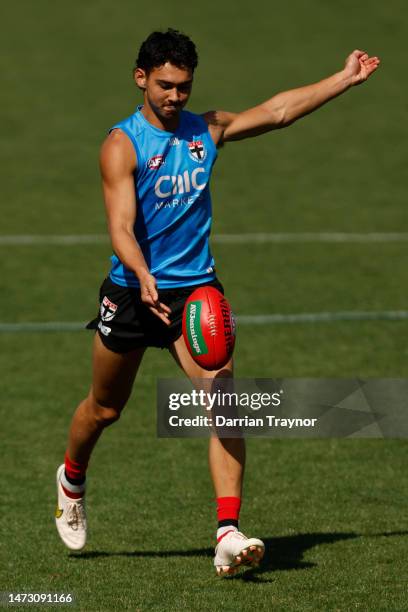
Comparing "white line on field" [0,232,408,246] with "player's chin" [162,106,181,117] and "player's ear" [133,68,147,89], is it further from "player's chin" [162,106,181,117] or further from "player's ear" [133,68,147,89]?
"player's chin" [162,106,181,117]

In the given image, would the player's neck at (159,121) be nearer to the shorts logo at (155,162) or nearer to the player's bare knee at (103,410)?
the shorts logo at (155,162)

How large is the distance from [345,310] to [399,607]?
7.94 meters

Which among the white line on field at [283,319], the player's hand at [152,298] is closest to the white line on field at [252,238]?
the white line on field at [283,319]

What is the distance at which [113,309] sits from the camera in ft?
24.8

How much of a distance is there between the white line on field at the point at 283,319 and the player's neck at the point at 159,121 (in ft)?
21.3

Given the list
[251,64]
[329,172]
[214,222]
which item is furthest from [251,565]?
[251,64]

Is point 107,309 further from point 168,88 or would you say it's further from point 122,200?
point 168,88

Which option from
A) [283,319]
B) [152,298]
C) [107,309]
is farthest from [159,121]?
[283,319]

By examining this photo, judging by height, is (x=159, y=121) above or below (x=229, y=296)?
above

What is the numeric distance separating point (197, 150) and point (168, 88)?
399mm

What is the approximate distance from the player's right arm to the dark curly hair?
0.44 m

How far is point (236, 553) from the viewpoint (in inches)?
271

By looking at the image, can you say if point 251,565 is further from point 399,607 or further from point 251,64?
point 251,64

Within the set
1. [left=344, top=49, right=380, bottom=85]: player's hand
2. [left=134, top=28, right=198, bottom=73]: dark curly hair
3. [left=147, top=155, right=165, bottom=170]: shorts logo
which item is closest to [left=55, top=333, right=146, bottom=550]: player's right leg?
[left=147, top=155, right=165, bottom=170]: shorts logo
